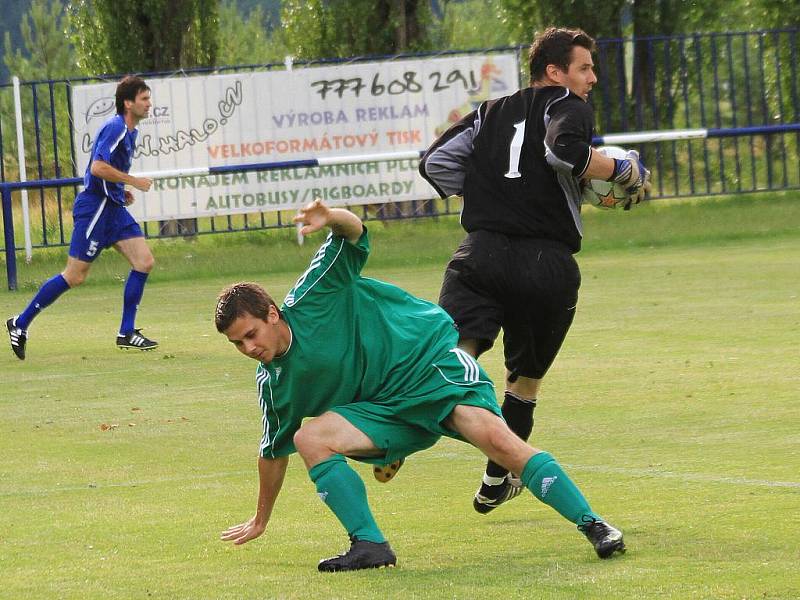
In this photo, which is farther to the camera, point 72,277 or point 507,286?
point 72,277

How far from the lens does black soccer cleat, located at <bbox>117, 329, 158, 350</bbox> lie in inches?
482

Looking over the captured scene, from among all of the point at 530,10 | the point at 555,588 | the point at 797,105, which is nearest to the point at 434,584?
the point at 555,588

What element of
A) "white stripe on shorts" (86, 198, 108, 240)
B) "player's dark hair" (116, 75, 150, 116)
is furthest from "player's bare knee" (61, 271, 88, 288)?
"player's dark hair" (116, 75, 150, 116)

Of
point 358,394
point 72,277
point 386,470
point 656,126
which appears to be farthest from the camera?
point 656,126

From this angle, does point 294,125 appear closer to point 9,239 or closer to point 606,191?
point 9,239

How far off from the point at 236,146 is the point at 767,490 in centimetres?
1319

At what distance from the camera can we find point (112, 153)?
39.6 feet

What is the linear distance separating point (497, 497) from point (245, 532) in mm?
1095

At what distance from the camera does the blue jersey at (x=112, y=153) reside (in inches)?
475

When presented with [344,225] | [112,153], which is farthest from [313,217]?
[112,153]

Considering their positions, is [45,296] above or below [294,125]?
below

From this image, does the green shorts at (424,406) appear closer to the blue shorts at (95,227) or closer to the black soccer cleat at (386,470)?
the black soccer cleat at (386,470)

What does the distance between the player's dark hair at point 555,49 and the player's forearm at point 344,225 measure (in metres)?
1.36

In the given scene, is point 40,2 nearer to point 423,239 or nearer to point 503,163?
point 423,239
